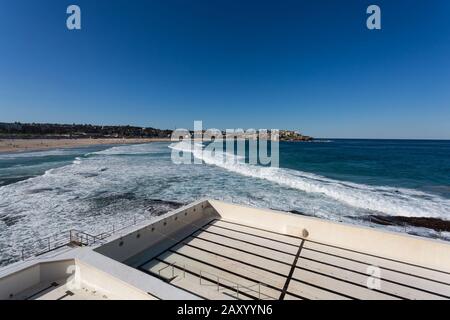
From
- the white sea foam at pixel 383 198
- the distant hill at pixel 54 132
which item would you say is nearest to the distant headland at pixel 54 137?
the distant hill at pixel 54 132

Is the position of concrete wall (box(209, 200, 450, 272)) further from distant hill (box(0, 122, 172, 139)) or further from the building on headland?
distant hill (box(0, 122, 172, 139))

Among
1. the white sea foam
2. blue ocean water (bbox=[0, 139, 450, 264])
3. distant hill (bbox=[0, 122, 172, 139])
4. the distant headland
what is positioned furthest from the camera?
distant hill (bbox=[0, 122, 172, 139])

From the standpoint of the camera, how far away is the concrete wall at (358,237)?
5.13 m

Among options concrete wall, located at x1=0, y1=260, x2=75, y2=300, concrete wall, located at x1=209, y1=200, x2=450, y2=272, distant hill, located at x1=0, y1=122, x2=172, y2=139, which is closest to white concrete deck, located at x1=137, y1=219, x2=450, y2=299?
concrete wall, located at x1=209, y1=200, x2=450, y2=272

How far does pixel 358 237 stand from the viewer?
5879 millimetres

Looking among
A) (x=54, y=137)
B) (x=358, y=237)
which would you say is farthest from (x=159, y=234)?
(x=54, y=137)

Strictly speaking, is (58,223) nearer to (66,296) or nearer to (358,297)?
(66,296)

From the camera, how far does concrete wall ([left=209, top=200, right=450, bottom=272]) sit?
5129 mm

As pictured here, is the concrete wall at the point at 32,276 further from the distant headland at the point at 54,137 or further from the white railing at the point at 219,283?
the distant headland at the point at 54,137

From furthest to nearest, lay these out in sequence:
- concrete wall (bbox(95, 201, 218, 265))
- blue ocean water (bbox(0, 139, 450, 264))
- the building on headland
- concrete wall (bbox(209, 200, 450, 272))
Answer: blue ocean water (bbox(0, 139, 450, 264))
concrete wall (bbox(95, 201, 218, 265))
concrete wall (bbox(209, 200, 450, 272))
the building on headland

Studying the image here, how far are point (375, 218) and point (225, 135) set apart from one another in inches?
5697

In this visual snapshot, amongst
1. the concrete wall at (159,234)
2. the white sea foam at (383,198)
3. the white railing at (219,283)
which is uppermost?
the concrete wall at (159,234)

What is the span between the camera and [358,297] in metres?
4.30
